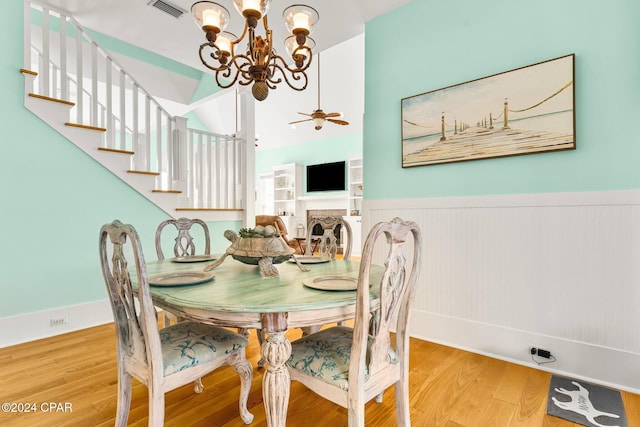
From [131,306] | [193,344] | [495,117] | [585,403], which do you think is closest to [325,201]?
[495,117]

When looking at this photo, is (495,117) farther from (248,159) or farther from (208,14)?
(248,159)

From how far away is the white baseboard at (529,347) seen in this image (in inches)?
73.4

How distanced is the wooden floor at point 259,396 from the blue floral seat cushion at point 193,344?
1.47 feet

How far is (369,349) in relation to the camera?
122 cm

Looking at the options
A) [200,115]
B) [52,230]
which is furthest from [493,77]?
[200,115]

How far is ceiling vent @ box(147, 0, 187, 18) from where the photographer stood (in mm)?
2863

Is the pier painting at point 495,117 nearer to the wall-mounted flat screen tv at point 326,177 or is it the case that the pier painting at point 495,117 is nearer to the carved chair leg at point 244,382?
the carved chair leg at point 244,382

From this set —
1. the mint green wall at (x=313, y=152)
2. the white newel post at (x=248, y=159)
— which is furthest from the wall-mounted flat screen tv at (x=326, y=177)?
the white newel post at (x=248, y=159)

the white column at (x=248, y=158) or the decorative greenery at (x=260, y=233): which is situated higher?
the white column at (x=248, y=158)

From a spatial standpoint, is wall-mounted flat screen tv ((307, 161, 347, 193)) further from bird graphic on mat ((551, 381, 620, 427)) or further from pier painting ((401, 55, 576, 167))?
bird graphic on mat ((551, 381, 620, 427))

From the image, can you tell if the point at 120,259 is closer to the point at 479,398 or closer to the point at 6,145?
the point at 479,398

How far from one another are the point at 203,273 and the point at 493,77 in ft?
7.68

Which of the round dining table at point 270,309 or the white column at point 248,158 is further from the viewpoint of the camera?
the white column at point 248,158

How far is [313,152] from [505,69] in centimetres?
640
